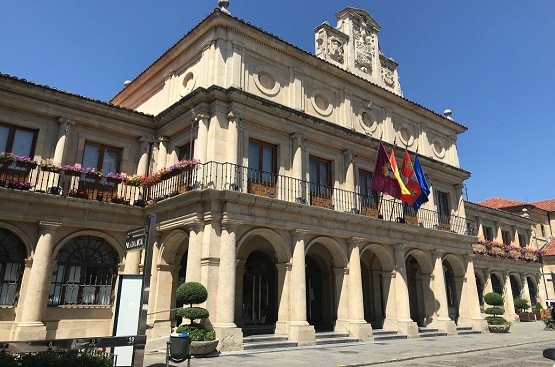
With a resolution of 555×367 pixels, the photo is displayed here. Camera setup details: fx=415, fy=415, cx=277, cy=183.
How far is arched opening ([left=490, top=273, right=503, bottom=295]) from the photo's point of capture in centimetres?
3031

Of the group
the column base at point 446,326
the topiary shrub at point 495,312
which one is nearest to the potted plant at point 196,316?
the column base at point 446,326

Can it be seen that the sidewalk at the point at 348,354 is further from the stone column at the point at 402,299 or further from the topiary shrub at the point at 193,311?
the stone column at the point at 402,299

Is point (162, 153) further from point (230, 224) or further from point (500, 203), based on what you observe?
point (500, 203)

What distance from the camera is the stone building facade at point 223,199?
1348 cm

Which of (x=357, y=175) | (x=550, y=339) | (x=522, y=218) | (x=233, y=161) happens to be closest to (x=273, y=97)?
(x=233, y=161)

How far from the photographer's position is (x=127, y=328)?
7.96 meters

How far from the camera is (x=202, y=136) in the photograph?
46.3ft

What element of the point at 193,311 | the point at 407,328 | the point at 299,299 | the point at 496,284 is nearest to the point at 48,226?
the point at 193,311

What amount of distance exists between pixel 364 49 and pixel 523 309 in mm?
23003

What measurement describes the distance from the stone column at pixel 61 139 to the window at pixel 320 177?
9.18 metres

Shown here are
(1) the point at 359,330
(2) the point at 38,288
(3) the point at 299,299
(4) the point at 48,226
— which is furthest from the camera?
(1) the point at 359,330

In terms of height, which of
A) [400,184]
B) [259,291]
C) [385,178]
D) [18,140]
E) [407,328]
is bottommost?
[407,328]

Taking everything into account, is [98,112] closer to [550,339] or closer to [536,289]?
[550,339]

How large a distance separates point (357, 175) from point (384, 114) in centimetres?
401
